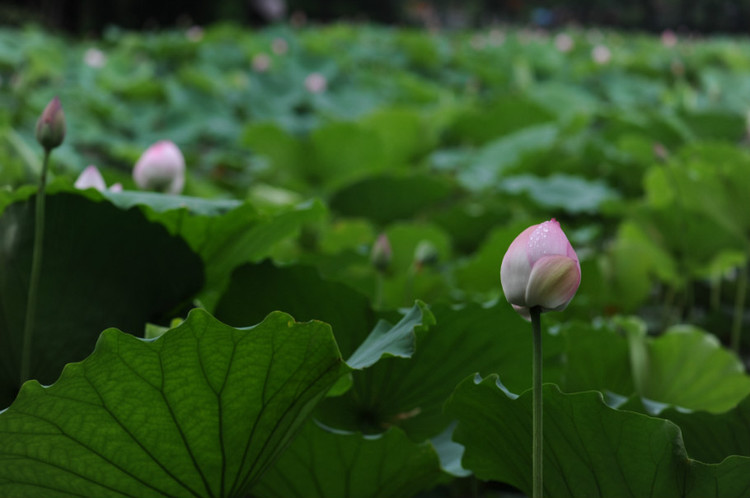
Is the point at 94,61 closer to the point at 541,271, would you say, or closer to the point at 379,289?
the point at 379,289

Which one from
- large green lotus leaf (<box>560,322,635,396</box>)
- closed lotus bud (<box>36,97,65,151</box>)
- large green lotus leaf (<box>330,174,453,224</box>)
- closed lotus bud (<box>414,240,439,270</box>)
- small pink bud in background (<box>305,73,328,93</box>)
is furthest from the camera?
small pink bud in background (<box>305,73,328,93</box>)


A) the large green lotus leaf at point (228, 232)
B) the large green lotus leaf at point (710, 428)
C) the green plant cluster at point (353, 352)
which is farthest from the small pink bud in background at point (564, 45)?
the large green lotus leaf at point (710, 428)

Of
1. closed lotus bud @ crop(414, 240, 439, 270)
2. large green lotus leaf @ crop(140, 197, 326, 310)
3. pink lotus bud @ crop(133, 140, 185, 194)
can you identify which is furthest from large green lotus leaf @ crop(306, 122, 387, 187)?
large green lotus leaf @ crop(140, 197, 326, 310)

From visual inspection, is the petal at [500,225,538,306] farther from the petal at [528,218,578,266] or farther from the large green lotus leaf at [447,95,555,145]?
the large green lotus leaf at [447,95,555,145]

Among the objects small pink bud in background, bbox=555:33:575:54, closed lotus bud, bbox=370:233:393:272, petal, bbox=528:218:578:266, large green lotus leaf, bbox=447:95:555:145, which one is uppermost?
petal, bbox=528:218:578:266

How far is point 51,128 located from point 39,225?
105mm

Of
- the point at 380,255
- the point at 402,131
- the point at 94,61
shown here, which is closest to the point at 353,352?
the point at 380,255

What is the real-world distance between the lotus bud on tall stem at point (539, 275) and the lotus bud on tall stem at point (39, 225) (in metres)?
0.36

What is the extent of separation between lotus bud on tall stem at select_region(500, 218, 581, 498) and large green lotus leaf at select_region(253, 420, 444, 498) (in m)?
0.16

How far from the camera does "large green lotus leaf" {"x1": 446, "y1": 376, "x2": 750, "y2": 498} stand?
53 centimetres

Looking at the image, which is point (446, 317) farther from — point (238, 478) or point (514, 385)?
point (238, 478)

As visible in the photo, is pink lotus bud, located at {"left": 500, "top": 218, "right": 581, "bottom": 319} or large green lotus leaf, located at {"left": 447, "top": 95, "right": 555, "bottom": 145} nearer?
pink lotus bud, located at {"left": 500, "top": 218, "right": 581, "bottom": 319}

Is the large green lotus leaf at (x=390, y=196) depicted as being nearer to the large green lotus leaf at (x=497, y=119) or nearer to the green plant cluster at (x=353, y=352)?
the green plant cluster at (x=353, y=352)

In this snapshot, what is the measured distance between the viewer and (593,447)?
0.55m
